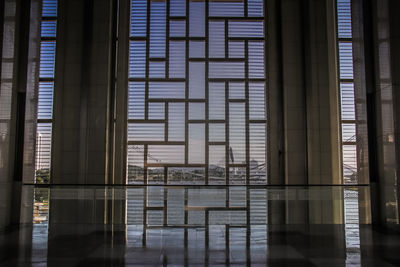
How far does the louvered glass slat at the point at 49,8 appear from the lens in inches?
541

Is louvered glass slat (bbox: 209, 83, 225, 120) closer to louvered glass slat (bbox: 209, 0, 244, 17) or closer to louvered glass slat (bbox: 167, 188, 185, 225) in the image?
louvered glass slat (bbox: 209, 0, 244, 17)

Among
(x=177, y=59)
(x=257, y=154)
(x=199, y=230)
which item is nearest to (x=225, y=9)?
(x=177, y=59)

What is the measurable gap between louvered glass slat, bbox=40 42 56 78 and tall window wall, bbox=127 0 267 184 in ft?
9.09

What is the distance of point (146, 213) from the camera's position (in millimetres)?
8008

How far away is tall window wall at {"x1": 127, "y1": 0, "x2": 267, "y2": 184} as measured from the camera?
13.1 m

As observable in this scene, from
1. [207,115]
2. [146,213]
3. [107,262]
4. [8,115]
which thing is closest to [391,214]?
[146,213]

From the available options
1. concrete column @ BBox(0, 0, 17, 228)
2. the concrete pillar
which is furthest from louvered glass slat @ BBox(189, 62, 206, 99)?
concrete column @ BBox(0, 0, 17, 228)

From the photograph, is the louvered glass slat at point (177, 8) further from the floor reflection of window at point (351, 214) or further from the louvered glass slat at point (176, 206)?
the floor reflection of window at point (351, 214)

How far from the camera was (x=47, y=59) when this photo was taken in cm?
1359

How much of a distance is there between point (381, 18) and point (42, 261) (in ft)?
25.1

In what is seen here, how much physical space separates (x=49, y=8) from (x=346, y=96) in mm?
10878

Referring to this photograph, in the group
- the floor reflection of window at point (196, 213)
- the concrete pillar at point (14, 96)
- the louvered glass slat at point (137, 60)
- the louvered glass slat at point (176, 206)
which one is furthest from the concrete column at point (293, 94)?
the concrete pillar at point (14, 96)

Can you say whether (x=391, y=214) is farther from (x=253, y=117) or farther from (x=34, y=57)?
(x=34, y=57)

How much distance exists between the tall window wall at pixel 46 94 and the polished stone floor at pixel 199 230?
5.37 m
